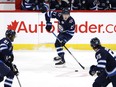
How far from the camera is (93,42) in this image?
514cm

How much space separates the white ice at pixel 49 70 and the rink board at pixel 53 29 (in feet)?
0.66

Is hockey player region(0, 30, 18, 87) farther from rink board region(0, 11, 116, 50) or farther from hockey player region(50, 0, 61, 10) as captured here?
hockey player region(50, 0, 61, 10)

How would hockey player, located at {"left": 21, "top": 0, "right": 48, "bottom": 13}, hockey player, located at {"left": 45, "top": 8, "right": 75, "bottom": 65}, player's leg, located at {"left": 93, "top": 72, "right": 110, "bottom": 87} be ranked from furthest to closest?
1. hockey player, located at {"left": 21, "top": 0, "right": 48, "bottom": 13}
2. hockey player, located at {"left": 45, "top": 8, "right": 75, "bottom": 65}
3. player's leg, located at {"left": 93, "top": 72, "right": 110, "bottom": 87}

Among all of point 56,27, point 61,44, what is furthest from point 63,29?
point 56,27

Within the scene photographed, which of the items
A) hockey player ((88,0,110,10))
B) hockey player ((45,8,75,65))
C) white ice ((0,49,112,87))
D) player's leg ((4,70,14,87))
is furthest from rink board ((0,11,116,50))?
player's leg ((4,70,14,87))

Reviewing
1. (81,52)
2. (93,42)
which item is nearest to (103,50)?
(93,42)

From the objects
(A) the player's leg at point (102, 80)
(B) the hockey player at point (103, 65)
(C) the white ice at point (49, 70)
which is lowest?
(C) the white ice at point (49, 70)

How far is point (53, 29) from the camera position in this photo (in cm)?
952

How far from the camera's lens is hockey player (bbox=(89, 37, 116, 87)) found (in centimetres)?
498

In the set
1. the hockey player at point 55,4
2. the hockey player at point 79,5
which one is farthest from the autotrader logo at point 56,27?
the hockey player at point 79,5

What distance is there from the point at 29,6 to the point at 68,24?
Answer: 243 cm

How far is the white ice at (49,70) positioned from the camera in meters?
6.61

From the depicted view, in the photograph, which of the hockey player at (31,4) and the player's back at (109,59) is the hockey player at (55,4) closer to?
the hockey player at (31,4)

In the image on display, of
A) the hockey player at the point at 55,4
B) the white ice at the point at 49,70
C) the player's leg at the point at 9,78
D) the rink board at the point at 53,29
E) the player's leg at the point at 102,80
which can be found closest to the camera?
the player's leg at the point at 102,80
